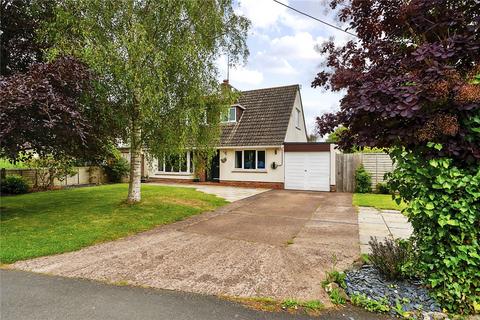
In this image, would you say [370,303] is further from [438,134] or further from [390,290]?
[438,134]

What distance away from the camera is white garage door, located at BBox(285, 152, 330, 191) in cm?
1697

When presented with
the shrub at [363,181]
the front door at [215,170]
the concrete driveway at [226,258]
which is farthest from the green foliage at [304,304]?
the front door at [215,170]

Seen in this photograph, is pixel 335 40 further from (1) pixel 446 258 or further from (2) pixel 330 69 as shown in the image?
(1) pixel 446 258

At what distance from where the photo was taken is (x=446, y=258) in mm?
3410

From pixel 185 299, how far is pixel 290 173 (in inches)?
577

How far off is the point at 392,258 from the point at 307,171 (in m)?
13.4

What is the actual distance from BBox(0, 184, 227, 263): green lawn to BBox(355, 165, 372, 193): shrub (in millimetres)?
8333

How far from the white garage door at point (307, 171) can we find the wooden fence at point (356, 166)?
67 centimetres

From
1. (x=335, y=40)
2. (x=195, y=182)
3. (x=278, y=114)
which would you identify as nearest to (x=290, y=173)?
(x=278, y=114)

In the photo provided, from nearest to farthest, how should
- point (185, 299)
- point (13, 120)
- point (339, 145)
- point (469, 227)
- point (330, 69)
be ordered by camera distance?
point (469, 227), point (185, 299), point (339, 145), point (330, 69), point (13, 120)

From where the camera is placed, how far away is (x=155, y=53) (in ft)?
26.2

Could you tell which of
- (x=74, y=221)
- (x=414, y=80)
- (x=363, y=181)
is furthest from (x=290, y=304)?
(x=363, y=181)

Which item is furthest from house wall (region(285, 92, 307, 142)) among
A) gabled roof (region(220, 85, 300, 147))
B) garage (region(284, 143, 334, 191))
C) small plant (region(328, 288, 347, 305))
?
small plant (region(328, 288, 347, 305))

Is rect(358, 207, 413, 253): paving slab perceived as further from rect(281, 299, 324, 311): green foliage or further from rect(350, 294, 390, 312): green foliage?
rect(281, 299, 324, 311): green foliage
